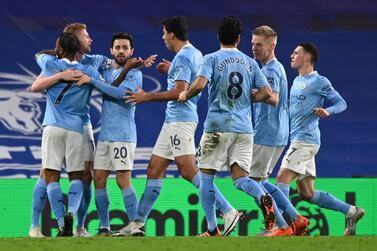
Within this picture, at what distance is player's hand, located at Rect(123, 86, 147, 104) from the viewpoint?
1160 centimetres

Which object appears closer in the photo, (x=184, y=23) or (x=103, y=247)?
(x=103, y=247)

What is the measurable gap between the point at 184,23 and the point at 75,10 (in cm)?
406

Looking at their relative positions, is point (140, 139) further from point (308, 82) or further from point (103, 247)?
point (103, 247)

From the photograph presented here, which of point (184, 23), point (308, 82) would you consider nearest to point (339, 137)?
point (308, 82)

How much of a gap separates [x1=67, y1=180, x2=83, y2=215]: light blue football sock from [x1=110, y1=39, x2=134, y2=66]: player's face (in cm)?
119

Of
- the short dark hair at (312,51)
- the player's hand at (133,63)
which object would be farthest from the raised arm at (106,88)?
the short dark hair at (312,51)

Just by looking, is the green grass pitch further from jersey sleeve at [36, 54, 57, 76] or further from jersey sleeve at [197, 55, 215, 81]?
jersey sleeve at [36, 54, 57, 76]

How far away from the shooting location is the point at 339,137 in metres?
15.9

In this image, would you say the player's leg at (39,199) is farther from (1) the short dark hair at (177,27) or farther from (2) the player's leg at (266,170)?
(2) the player's leg at (266,170)

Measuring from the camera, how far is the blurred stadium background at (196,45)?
15617 mm

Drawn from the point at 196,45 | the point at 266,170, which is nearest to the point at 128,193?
the point at 266,170

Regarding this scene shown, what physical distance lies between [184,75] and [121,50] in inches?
29.5

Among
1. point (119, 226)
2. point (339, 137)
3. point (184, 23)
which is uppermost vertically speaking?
point (184, 23)

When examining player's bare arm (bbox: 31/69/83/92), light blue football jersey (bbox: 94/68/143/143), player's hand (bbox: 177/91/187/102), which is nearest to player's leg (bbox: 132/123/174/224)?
light blue football jersey (bbox: 94/68/143/143)
